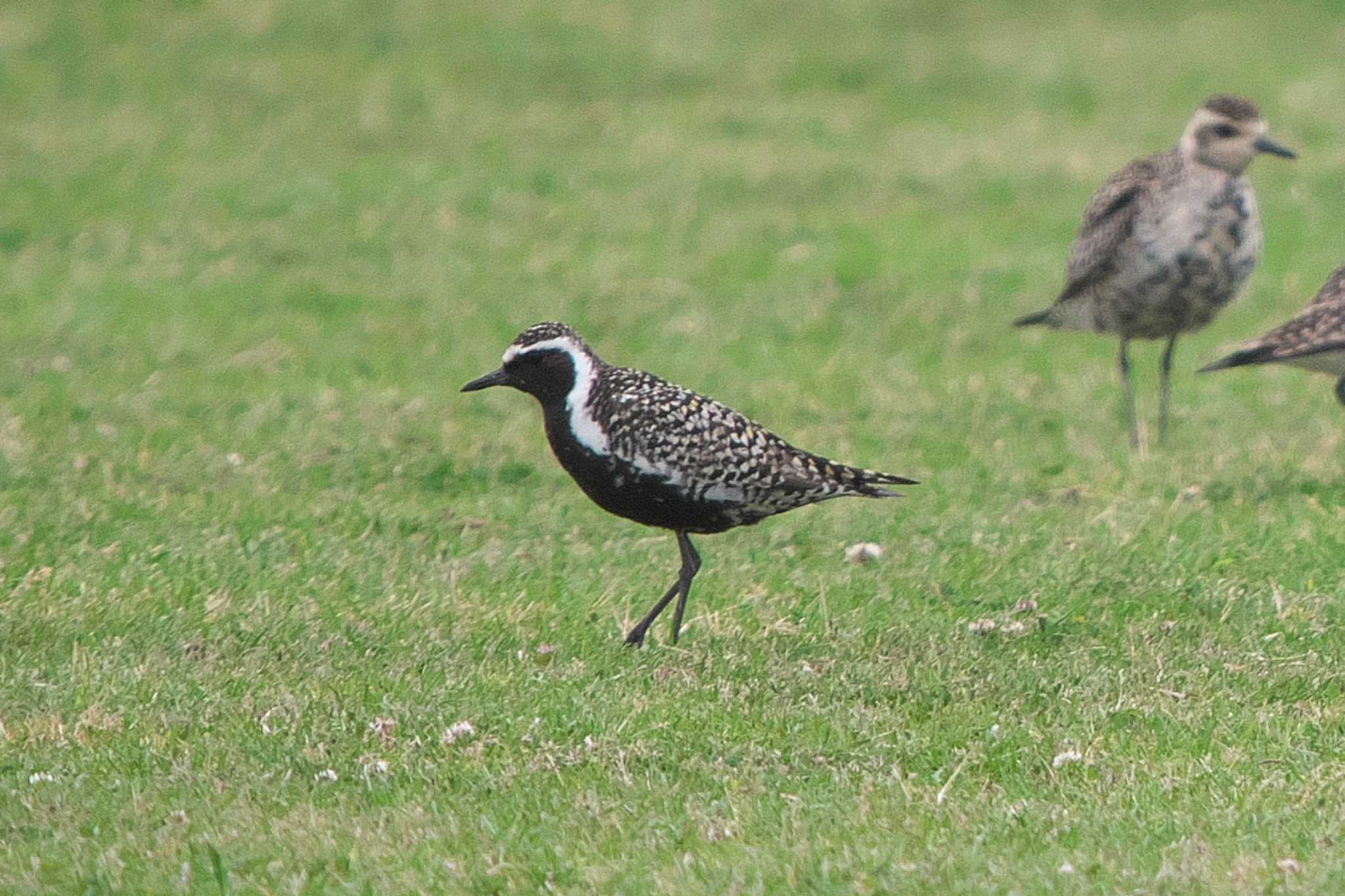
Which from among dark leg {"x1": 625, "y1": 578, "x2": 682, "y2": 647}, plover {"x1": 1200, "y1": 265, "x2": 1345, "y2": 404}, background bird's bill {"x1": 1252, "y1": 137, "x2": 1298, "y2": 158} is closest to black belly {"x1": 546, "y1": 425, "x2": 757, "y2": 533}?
dark leg {"x1": 625, "y1": 578, "x2": 682, "y2": 647}

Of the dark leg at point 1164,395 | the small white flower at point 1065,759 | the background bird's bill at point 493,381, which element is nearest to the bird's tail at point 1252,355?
the dark leg at point 1164,395

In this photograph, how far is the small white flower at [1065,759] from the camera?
592 cm

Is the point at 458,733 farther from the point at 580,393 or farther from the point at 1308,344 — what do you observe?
the point at 1308,344

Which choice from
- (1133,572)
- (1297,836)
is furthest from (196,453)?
(1297,836)

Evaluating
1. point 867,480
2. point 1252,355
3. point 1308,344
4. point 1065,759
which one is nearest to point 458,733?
point 1065,759

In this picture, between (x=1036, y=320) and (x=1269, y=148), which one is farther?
(x=1036, y=320)

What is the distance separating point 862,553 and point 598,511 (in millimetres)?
1454

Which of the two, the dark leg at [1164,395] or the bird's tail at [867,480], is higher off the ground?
the bird's tail at [867,480]

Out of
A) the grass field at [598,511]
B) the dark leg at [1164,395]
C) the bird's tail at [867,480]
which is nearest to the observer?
the grass field at [598,511]

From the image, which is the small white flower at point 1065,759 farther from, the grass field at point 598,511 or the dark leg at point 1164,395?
the dark leg at point 1164,395

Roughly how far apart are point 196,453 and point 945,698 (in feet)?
15.4

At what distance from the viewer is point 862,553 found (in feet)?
27.7

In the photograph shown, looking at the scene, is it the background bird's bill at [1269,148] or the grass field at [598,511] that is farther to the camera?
the background bird's bill at [1269,148]

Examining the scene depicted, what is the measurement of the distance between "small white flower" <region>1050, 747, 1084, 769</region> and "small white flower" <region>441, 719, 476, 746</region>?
1699 millimetres
